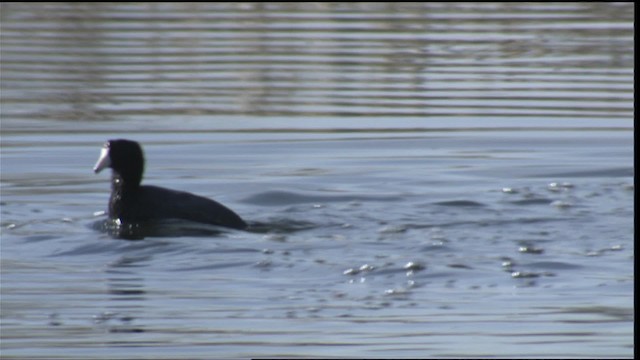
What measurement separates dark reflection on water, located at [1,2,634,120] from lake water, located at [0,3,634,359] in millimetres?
65

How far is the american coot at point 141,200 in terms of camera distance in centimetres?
1130

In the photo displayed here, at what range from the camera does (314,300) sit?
8906mm

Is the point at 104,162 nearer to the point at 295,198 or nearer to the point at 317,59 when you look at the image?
the point at 295,198

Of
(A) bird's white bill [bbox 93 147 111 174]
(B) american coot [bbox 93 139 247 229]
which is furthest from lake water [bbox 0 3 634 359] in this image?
(A) bird's white bill [bbox 93 147 111 174]

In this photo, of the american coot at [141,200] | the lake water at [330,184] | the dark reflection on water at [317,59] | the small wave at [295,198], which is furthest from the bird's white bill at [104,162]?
the dark reflection on water at [317,59]

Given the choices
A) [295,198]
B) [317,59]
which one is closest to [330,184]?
[295,198]

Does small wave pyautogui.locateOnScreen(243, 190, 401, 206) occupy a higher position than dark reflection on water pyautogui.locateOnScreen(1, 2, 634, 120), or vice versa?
small wave pyautogui.locateOnScreen(243, 190, 401, 206)

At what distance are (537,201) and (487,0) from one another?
50.7 feet

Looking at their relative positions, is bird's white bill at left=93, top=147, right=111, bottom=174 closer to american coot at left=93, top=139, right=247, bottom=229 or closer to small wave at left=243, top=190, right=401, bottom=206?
american coot at left=93, top=139, right=247, bottom=229

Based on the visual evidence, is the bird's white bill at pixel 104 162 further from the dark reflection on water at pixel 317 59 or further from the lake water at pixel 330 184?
the dark reflection on water at pixel 317 59

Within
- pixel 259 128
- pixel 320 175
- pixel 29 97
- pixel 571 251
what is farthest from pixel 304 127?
pixel 571 251

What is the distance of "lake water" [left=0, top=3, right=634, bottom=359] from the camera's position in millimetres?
8391

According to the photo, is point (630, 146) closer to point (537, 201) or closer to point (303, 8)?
point (537, 201)

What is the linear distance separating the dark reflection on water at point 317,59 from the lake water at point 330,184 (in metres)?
0.06
